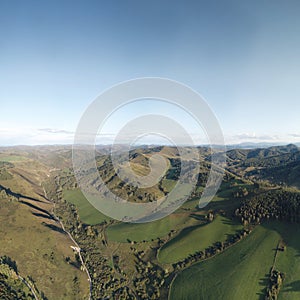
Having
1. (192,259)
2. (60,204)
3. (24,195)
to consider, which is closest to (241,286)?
(192,259)

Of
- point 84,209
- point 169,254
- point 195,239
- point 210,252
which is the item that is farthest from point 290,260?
point 84,209

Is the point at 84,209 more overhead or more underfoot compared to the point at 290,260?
more underfoot

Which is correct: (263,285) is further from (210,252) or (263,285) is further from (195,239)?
(195,239)

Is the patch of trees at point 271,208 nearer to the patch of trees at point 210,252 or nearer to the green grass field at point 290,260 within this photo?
the green grass field at point 290,260

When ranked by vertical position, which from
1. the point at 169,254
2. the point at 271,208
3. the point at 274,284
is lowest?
the point at 169,254

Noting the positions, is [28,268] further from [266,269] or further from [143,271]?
[266,269]

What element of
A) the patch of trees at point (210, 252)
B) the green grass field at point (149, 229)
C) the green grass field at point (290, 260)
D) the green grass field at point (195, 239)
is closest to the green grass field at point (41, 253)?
the green grass field at point (149, 229)

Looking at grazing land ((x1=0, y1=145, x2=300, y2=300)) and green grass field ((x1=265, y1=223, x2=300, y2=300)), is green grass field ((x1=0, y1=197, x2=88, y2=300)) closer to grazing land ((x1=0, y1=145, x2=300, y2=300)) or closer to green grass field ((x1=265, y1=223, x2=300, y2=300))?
grazing land ((x1=0, y1=145, x2=300, y2=300))
